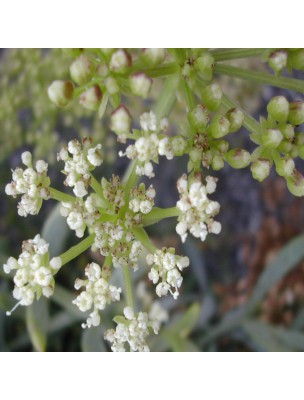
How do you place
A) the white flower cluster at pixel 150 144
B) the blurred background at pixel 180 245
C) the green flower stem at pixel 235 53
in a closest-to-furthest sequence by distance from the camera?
the white flower cluster at pixel 150 144, the green flower stem at pixel 235 53, the blurred background at pixel 180 245

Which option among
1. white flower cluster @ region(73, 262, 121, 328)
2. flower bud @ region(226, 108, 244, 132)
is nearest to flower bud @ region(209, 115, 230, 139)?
flower bud @ region(226, 108, 244, 132)

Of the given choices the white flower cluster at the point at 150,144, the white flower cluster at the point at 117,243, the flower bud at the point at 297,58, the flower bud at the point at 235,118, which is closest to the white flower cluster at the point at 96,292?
the white flower cluster at the point at 117,243

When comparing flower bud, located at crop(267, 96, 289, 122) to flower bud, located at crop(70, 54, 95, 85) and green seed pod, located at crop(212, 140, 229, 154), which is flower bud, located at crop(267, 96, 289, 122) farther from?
flower bud, located at crop(70, 54, 95, 85)

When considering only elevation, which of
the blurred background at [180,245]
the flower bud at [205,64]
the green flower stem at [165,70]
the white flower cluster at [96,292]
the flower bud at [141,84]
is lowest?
the white flower cluster at [96,292]

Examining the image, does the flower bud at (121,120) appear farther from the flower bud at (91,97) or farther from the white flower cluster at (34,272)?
the white flower cluster at (34,272)

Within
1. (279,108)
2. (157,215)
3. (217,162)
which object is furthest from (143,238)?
(279,108)
